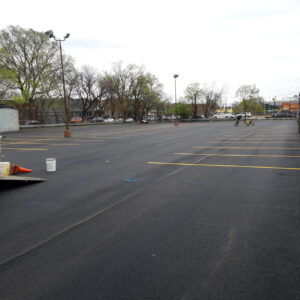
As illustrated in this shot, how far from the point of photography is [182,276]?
3.27 m

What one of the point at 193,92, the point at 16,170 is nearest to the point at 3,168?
the point at 16,170

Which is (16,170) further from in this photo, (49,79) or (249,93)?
(249,93)

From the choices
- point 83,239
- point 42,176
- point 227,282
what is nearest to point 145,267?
point 227,282

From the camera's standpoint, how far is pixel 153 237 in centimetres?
432

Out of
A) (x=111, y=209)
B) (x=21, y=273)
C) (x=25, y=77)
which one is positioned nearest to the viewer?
(x=21, y=273)

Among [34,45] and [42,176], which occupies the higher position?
[34,45]

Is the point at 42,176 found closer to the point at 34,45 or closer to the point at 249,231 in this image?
the point at 249,231

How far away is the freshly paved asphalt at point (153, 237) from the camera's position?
3111 millimetres

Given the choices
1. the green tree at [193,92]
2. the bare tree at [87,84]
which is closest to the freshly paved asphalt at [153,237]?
the bare tree at [87,84]

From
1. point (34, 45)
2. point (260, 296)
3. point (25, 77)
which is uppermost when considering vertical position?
point (34, 45)

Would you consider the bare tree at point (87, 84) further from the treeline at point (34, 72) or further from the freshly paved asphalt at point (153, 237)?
the freshly paved asphalt at point (153, 237)

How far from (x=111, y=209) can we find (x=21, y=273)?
93.3 inches

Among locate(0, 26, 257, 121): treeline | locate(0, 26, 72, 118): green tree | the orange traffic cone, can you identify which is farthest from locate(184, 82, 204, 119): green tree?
the orange traffic cone

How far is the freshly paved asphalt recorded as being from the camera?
10.2 ft
